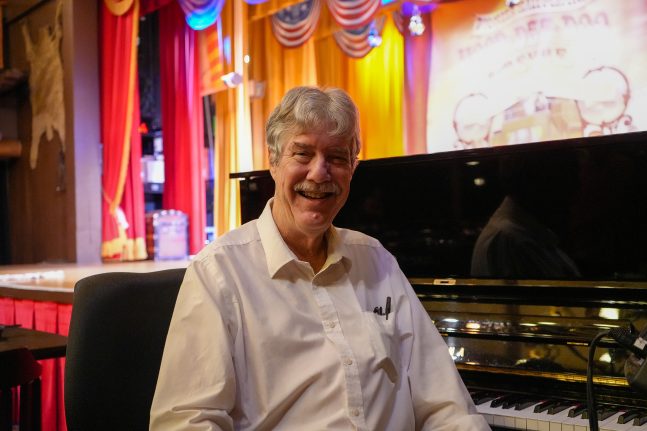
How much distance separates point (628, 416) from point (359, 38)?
7.35m

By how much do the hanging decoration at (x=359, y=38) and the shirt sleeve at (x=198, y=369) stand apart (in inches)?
284

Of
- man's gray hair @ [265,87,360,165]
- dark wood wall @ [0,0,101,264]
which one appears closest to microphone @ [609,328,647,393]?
man's gray hair @ [265,87,360,165]

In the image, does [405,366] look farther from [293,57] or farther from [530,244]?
[293,57]

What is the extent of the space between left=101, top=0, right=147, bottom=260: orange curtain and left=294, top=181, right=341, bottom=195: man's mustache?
8.24m

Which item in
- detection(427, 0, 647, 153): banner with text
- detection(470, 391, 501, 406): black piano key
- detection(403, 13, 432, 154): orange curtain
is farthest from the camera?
detection(403, 13, 432, 154): orange curtain

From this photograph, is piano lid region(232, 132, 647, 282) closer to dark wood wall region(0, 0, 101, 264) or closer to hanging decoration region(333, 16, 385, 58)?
hanging decoration region(333, 16, 385, 58)

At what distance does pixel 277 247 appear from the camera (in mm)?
1808

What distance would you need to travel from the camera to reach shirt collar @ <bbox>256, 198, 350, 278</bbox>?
1796 mm

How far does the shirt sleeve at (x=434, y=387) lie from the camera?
184 centimetres

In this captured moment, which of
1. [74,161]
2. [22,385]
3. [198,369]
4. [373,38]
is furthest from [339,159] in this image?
[74,161]

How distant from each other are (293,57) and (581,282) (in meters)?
8.19

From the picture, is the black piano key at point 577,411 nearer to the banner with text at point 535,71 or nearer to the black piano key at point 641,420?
the black piano key at point 641,420

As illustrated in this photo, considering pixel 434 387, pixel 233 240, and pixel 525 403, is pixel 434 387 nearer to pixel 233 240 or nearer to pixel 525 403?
pixel 525 403

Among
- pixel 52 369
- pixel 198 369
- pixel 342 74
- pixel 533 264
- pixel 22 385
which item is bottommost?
pixel 52 369
